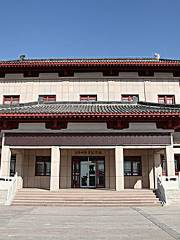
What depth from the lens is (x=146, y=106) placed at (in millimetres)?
15289

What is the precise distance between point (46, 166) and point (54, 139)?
11.5 feet

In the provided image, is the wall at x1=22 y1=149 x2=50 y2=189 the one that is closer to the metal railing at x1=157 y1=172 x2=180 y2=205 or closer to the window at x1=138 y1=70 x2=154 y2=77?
the metal railing at x1=157 y1=172 x2=180 y2=205

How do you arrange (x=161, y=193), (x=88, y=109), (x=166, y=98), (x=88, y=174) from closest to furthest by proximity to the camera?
1. (x=161, y=193)
2. (x=88, y=109)
3. (x=88, y=174)
4. (x=166, y=98)

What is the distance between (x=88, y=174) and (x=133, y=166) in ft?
10.0

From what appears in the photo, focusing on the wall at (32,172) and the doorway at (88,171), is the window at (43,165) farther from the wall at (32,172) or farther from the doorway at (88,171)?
the doorway at (88,171)

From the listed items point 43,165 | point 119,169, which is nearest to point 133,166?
point 119,169

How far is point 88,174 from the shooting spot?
16172mm

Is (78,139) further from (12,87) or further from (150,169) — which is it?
(12,87)

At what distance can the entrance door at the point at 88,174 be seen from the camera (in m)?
16.0

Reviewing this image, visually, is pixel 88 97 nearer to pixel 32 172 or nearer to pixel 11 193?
pixel 32 172

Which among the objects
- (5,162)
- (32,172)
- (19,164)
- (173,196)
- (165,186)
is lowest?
(173,196)

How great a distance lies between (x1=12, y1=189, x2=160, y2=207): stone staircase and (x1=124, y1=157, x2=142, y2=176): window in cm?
313

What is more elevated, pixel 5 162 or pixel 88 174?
pixel 5 162

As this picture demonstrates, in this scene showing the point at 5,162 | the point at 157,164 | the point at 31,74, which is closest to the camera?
the point at 5,162
